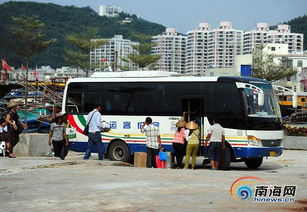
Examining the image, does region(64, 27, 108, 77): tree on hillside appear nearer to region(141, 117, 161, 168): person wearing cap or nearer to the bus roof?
the bus roof

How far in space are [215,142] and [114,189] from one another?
23.6ft

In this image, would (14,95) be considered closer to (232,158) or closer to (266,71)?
(266,71)

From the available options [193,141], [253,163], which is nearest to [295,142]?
[253,163]

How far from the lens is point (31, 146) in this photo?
1054 inches

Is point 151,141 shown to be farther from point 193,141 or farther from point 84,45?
point 84,45

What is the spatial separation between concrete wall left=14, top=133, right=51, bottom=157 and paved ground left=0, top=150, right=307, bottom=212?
9.39 metres

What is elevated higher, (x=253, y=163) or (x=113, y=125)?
(x=113, y=125)

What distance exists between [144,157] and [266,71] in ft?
211

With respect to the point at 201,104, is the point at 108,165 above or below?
below

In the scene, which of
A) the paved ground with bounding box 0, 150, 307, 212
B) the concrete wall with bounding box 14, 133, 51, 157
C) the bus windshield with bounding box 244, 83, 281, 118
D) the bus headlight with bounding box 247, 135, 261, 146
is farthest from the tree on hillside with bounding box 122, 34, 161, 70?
the paved ground with bounding box 0, 150, 307, 212

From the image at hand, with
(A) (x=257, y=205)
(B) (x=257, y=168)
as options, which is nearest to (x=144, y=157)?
(B) (x=257, y=168)

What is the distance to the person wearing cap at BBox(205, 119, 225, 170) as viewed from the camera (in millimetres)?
18688

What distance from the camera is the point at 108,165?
679 inches

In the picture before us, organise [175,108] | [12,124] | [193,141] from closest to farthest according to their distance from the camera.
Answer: [12,124] < [193,141] < [175,108]
